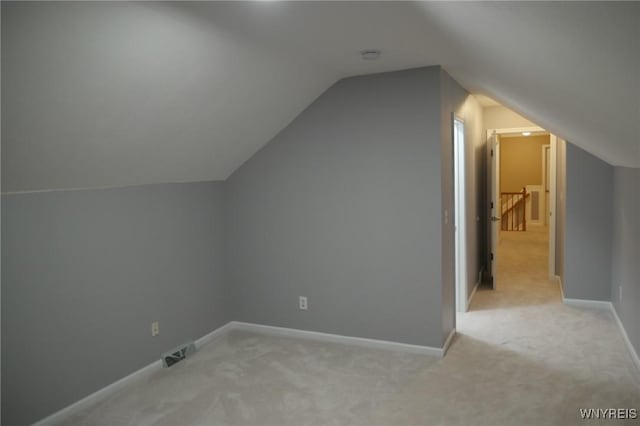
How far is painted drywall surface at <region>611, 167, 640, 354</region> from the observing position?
3.62 meters

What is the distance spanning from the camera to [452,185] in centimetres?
414

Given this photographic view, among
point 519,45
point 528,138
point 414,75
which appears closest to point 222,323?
point 414,75

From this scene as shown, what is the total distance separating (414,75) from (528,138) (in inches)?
362

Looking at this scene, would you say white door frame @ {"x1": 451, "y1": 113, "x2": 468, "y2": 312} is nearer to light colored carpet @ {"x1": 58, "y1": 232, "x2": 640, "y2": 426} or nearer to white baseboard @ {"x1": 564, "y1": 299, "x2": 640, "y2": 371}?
light colored carpet @ {"x1": 58, "y1": 232, "x2": 640, "y2": 426}

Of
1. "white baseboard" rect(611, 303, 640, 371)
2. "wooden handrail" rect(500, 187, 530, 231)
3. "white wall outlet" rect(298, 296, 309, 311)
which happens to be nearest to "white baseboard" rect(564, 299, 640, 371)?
"white baseboard" rect(611, 303, 640, 371)

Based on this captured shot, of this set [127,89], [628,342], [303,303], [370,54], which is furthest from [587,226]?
[127,89]

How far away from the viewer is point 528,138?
11820 millimetres

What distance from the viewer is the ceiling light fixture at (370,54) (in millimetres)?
3164

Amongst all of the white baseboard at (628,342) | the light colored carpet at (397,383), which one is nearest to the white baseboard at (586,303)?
the white baseboard at (628,342)

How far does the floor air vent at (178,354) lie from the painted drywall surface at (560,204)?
4022 mm

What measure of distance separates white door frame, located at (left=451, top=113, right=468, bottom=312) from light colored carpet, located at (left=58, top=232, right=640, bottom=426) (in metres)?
0.41

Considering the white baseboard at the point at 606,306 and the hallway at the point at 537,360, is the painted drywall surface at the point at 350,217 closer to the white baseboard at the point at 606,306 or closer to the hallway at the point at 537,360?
the hallway at the point at 537,360

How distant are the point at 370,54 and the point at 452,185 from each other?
146cm

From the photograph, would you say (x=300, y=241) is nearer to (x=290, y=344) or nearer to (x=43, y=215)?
(x=290, y=344)
